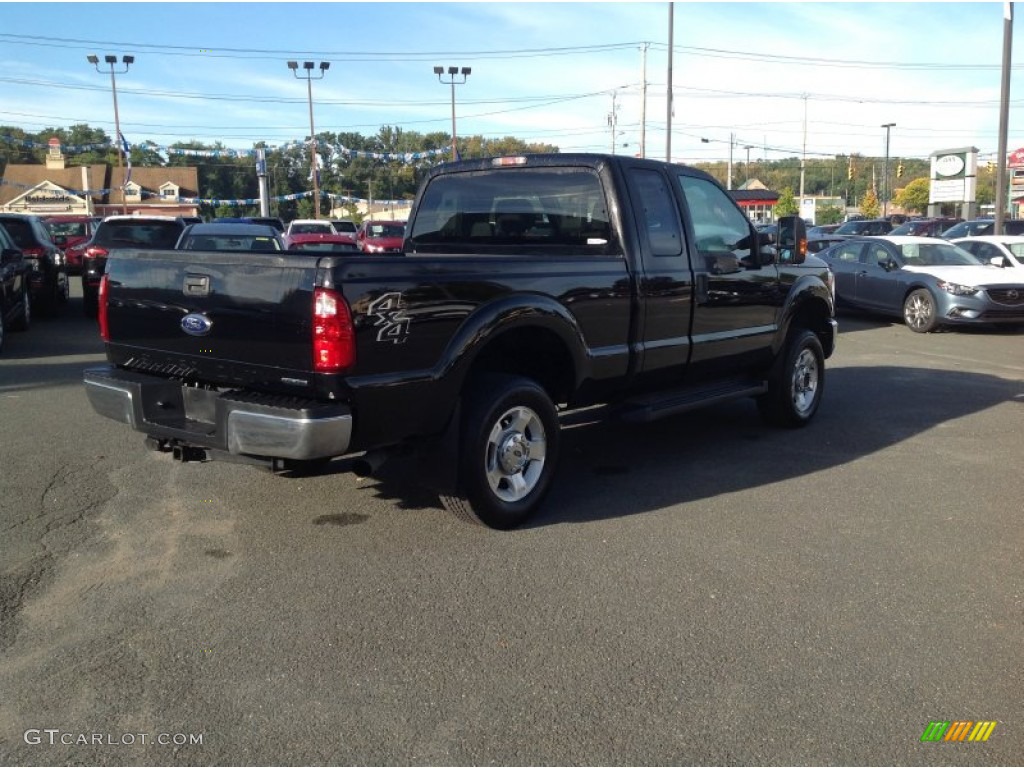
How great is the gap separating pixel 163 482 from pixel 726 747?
Result: 162 inches

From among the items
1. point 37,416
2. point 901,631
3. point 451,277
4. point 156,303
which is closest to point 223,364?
point 156,303

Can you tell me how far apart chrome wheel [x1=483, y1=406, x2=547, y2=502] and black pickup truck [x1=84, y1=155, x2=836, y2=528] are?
11mm

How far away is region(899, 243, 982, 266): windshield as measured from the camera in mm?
14547

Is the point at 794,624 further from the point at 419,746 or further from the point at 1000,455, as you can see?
the point at 1000,455

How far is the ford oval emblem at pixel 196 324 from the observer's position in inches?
Answer: 171

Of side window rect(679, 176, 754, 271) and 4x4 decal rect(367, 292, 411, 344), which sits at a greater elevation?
side window rect(679, 176, 754, 271)

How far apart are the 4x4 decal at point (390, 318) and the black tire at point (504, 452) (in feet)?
2.18

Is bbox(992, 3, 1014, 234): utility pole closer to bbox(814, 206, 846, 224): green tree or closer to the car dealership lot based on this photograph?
the car dealership lot

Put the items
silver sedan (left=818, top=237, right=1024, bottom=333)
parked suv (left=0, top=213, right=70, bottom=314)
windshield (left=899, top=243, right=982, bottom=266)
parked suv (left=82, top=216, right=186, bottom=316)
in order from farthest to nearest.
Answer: windshield (left=899, top=243, right=982, bottom=266)
parked suv (left=82, top=216, right=186, bottom=316)
parked suv (left=0, top=213, right=70, bottom=314)
silver sedan (left=818, top=237, right=1024, bottom=333)

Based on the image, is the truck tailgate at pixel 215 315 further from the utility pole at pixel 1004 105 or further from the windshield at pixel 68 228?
the windshield at pixel 68 228

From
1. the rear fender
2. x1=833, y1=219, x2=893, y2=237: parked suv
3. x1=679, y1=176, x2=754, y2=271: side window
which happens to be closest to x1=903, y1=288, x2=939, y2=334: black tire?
the rear fender

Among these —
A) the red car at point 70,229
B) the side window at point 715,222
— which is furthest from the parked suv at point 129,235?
the red car at point 70,229

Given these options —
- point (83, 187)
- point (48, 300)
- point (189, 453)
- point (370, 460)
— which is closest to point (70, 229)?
point (48, 300)

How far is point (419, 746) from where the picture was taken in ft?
9.34
